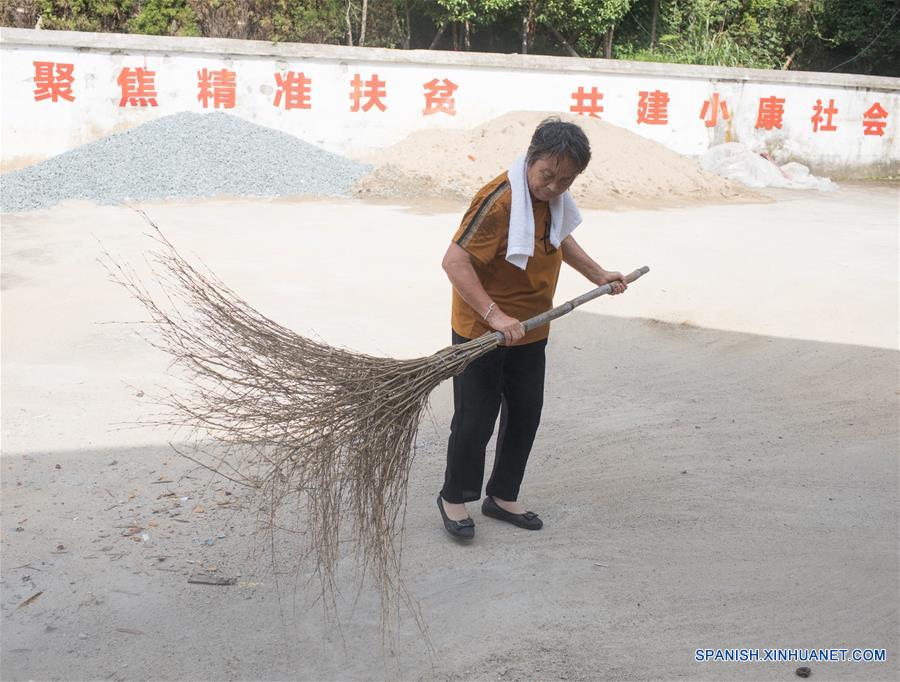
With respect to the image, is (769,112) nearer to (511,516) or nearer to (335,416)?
(511,516)

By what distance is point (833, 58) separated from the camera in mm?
16219

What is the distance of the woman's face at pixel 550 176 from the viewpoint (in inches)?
105

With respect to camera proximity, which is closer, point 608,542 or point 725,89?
point 608,542

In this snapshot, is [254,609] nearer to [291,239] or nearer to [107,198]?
[291,239]

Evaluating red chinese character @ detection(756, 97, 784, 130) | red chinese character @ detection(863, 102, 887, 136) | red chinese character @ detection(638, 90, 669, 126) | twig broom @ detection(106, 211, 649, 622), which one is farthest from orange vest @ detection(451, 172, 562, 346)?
red chinese character @ detection(863, 102, 887, 136)

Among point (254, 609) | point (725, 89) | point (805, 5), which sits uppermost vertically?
point (805, 5)

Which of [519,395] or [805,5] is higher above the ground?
[805,5]

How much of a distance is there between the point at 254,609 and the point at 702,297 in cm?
439

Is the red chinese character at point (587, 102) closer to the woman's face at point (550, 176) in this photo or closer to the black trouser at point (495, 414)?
the black trouser at point (495, 414)

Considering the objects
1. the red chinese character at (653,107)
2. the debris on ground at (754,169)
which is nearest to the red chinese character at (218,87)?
the red chinese character at (653,107)

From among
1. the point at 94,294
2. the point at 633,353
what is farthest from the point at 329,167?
the point at 633,353

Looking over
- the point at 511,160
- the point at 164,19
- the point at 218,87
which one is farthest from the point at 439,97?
the point at 164,19

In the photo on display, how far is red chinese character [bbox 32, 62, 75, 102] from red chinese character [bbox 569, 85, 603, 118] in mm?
6603

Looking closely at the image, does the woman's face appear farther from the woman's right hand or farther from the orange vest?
the woman's right hand
